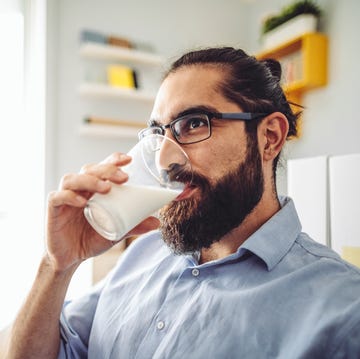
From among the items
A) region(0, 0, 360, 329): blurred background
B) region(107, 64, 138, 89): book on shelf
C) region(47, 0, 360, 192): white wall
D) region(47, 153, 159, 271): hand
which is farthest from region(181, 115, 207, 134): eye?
region(107, 64, 138, 89): book on shelf

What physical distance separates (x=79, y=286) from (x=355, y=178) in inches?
63.9

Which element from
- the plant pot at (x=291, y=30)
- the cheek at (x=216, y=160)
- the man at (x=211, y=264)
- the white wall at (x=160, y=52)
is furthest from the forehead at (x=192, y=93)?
the plant pot at (x=291, y=30)

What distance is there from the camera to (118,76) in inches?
110

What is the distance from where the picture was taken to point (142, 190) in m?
0.75

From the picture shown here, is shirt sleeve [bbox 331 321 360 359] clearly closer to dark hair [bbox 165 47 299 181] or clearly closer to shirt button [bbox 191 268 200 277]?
shirt button [bbox 191 268 200 277]

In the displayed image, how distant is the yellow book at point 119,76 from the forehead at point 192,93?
183 cm

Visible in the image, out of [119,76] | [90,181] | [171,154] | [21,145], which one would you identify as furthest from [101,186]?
[119,76]

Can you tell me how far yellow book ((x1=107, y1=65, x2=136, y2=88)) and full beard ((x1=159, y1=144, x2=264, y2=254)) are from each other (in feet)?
6.48

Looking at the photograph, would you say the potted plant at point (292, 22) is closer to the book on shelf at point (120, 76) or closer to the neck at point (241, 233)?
the book on shelf at point (120, 76)

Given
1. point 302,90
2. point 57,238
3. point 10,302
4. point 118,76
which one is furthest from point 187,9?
point 57,238

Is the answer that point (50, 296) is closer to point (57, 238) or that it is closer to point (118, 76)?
point (57, 238)

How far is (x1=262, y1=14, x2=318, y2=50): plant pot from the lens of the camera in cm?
265

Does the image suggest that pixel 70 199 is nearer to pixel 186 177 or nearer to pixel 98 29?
pixel 186 177

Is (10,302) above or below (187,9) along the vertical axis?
below
